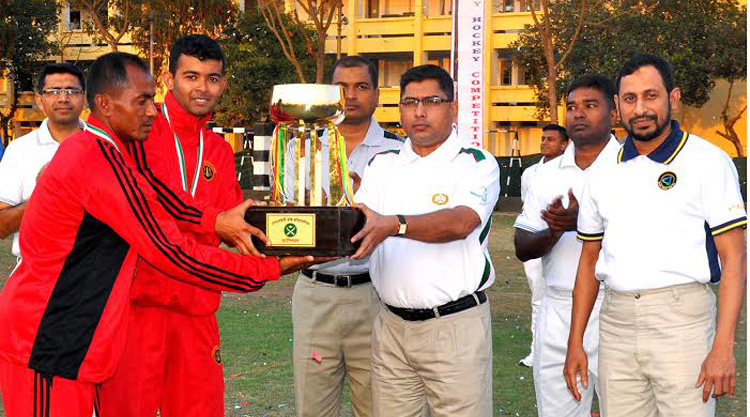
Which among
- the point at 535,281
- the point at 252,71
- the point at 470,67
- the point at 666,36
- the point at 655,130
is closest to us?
the point at 655,130

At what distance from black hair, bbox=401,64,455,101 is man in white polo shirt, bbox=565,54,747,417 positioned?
859mm

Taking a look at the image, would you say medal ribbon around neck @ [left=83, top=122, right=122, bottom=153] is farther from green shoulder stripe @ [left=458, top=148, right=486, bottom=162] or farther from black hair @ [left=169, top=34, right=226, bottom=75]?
green shoulder stripe @ [left=458, top=148, right=486, bottom=162]

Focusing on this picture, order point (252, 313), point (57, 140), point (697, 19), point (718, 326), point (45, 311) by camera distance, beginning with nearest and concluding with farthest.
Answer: point (45, 311), point (718, 326), point (57, 140), point (252, 313), point (697, 19)

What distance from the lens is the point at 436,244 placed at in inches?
204

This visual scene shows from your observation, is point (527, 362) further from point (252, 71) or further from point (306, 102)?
point (252, 71)

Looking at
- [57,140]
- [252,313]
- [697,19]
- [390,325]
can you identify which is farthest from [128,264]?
[697,19]

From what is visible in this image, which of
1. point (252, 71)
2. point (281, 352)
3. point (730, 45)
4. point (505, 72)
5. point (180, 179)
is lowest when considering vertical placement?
point (281, 352)

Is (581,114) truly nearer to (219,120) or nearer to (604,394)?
(604,394)

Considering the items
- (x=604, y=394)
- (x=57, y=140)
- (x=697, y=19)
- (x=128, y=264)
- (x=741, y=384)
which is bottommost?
(x=741, y=384)

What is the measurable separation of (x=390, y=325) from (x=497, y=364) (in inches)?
180

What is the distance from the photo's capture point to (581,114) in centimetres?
647

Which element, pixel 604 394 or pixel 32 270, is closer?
pixel 32 270

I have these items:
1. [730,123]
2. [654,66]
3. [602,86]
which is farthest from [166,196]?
[730,123]

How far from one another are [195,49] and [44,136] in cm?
208
